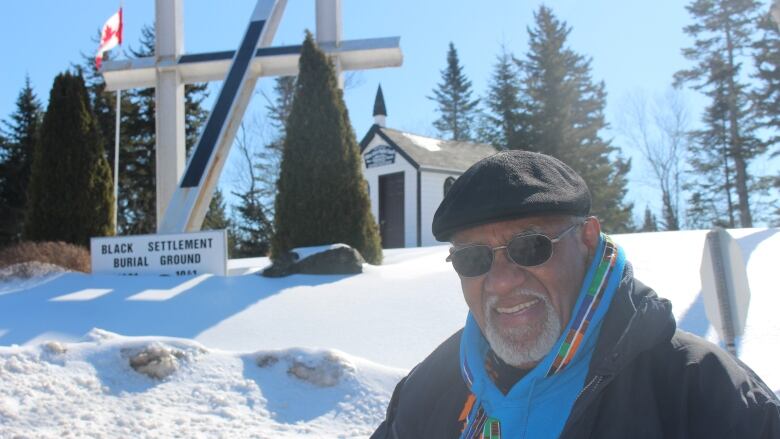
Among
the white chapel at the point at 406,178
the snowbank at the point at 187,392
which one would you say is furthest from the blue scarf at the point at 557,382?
the white chapel at the point at 406,178

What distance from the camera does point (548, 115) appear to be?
31.3 meters

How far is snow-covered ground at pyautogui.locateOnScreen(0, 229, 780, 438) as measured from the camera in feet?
14.8

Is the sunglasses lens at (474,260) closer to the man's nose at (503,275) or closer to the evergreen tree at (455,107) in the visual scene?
the man's nose at (503,275)

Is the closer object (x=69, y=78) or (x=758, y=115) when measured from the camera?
(x=69, y=78)

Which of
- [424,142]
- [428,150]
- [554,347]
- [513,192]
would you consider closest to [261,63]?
[513,192]

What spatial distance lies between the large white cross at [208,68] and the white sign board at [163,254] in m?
1.50

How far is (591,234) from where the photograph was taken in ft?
6.22

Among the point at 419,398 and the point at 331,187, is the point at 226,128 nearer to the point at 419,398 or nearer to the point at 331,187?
the point at 331,187

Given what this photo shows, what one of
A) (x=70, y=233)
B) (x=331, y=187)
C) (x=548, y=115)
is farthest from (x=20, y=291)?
(x=548, y=115)

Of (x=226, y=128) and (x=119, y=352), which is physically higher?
(x=226, y=128)

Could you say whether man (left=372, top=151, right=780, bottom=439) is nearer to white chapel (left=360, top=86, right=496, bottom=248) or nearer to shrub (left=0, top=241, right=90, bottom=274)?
shrub (left=0, top=241, right=90, bottom=274)

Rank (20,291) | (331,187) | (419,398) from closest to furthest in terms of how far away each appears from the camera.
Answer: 1. (419,398)
2. (20,291)
3. (331,187)

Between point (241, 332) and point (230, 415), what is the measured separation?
1715 millimetres

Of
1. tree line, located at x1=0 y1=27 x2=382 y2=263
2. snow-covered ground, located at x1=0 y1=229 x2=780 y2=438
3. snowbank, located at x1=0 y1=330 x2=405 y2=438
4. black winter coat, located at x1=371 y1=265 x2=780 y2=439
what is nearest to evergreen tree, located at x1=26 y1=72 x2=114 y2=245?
tree line, located at x1=0 y1=27 x2=382 y2=263
